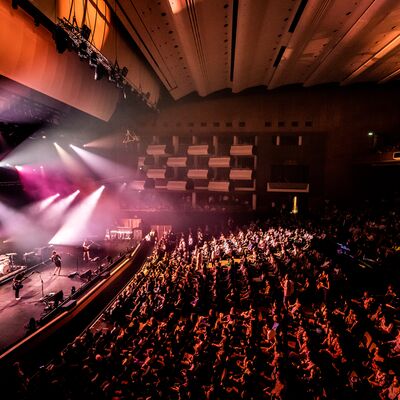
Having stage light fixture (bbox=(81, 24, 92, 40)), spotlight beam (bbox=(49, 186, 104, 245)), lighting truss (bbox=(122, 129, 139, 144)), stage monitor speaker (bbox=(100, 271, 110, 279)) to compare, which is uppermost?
stage light fixture (bbox=(81, 24, 92, 40))

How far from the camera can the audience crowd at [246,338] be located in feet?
11.4

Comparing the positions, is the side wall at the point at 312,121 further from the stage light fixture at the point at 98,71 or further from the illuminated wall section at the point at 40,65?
the stage light fixture at the point at 98,71

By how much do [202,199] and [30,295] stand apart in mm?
8848

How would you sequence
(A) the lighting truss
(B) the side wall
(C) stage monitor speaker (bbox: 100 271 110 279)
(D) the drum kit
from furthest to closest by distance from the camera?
(A) the lighting truss, (B) the side wall, (D) the drum kit, (C) stage monitor speaker (bbox: 100 271 110 279)

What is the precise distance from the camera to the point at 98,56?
19.2 ft

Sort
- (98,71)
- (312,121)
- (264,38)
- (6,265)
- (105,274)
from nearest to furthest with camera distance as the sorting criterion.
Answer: (98,71)
(264,38)
(105,274)
(6,265)
(312,121)

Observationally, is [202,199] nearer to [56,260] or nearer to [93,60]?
[56,260]

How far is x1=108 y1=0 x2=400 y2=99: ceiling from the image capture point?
6.07 metres

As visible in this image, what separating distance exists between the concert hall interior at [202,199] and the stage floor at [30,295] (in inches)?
3.0

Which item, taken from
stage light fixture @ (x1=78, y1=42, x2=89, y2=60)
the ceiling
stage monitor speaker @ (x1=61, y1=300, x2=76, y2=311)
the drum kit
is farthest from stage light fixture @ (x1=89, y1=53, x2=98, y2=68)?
the drum kit

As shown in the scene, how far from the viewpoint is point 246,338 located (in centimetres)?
471

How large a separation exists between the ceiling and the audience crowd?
608 centimetres

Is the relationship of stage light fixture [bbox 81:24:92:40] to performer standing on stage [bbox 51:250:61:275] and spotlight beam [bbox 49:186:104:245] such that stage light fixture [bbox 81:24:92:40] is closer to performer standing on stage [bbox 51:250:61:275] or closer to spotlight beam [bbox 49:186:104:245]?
performer standing on stage [bbox 51:250:61:275]

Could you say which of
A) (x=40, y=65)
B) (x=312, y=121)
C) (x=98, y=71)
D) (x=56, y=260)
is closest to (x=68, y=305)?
(x=56, y=260)
